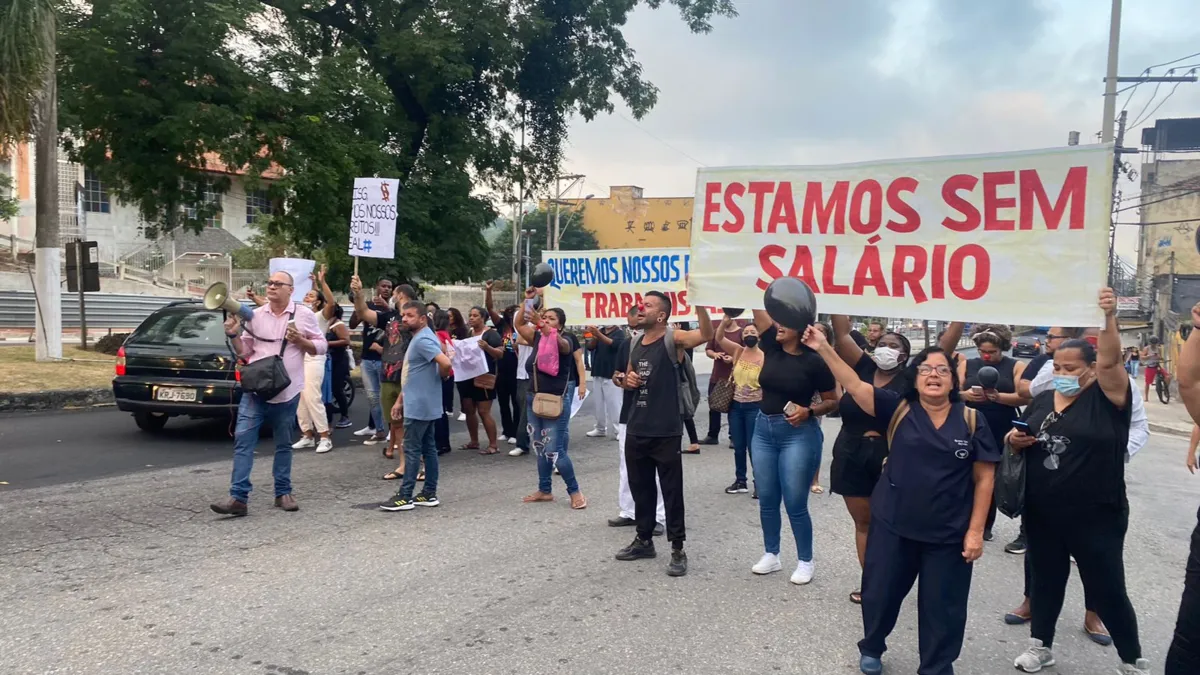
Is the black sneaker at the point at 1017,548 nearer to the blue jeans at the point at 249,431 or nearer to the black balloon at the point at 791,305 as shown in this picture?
the black balloon at the point at 791,305

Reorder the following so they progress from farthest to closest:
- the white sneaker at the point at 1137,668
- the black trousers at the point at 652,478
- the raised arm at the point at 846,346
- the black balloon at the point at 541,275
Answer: the black balloon at the point at 541,275, the black trousers at the point at 652,478, the raised arm at the point at 846,346, the white sneaker at the point at 1137,668

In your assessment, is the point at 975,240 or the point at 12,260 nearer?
the point at 975,240

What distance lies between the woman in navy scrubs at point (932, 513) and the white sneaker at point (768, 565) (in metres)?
1.52

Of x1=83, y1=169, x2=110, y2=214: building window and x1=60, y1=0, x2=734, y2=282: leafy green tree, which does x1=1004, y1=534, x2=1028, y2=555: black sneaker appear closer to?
x1=60, y1=0, x2=734, y2=282: leafy green tree

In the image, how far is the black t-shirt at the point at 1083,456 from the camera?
3818 millimetres

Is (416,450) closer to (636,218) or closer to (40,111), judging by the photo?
(40,111)

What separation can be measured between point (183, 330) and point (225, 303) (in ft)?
13.1

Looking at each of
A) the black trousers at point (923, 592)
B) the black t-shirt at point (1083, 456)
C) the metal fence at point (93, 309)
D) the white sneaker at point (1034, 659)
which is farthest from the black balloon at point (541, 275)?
the metal fence at point (93, 309)

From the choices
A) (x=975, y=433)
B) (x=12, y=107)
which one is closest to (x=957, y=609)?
(x=975, y=433)

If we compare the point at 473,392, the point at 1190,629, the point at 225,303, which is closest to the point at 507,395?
the point at 473,392

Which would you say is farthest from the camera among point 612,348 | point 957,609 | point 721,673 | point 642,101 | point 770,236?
point 642,101

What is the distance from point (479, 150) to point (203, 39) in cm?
690

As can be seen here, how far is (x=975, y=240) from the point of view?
459 centimetres

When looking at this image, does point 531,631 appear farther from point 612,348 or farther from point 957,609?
point 612,348
